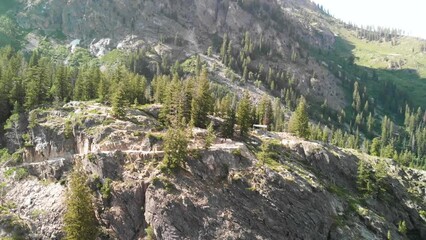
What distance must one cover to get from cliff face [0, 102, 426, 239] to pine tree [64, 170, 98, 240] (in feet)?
14.5

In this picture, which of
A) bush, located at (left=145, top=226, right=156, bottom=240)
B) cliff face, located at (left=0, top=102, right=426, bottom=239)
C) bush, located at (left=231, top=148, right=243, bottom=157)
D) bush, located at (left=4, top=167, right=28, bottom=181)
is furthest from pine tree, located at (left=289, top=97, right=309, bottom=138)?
bush, located at (left=4, top=167, right=28, bottom=181)

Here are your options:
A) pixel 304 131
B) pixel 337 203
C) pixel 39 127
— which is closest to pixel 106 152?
pixel 39 127

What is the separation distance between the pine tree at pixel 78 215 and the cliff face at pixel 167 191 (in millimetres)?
4432

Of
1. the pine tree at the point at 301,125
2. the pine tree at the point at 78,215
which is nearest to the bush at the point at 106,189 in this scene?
the pine tree at the point at 78,215

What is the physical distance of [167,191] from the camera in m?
78.1

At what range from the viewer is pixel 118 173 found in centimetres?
8175

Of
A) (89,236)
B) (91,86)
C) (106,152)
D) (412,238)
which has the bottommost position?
(412,238)

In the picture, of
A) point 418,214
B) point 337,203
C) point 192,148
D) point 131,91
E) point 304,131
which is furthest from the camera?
point 304,131

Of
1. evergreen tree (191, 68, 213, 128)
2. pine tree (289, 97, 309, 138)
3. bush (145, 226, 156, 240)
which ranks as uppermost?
evergreen tree (191, 68, 213, 128)

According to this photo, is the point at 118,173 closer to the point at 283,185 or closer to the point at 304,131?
the point at 283,185

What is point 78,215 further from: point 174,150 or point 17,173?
point 17,173

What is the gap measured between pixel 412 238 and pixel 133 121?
81494 mm

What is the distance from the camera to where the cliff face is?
76.9 meters

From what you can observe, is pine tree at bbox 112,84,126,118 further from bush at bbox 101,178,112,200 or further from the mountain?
bush at bbox 101,178,112,200
